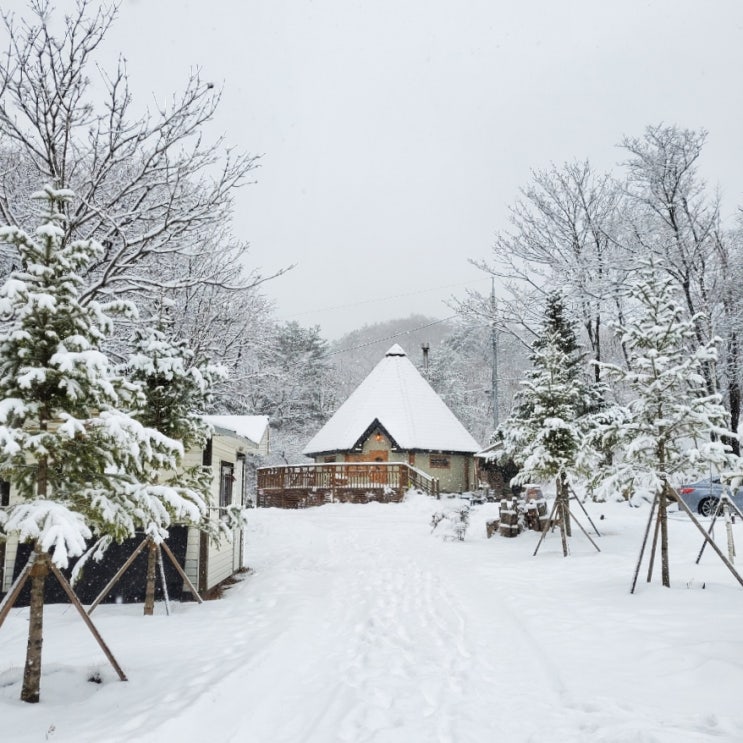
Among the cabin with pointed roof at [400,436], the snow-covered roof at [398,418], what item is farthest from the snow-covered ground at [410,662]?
the snow-covered roof at [398,418]

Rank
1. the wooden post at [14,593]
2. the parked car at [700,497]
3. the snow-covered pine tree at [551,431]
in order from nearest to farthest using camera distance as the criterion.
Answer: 1. the wooden post at [14,593]
2. the snow-covered pine tree at [551,431]
3. the parked car at [700,497]

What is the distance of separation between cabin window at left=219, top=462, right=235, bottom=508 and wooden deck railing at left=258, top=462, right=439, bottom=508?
1328 cm

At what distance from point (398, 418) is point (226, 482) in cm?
1869

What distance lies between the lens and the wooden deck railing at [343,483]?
2595 cm

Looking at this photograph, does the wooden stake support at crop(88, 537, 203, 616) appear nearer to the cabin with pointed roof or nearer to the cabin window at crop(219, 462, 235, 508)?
the cabin window at crop(219, 462, 235, 508)

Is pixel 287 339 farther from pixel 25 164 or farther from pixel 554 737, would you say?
pixel 554 737

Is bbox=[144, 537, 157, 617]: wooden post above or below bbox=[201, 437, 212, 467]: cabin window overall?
below

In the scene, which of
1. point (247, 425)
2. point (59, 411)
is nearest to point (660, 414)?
point (247, 425)

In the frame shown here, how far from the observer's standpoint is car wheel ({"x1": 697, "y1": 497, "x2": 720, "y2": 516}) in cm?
1672

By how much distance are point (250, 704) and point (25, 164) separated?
13.6m

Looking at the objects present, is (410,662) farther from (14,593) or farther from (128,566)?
(128,566)

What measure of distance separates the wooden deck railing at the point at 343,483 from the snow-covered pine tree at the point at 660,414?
16.5 m

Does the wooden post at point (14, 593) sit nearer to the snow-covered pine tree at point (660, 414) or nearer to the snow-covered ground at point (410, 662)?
the snow-covered ground at point (410, 662)

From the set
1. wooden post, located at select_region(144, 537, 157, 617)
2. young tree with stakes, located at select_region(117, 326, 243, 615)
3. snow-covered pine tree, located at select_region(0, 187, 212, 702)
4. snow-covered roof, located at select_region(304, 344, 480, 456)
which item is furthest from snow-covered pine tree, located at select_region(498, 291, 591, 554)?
snow-covered roof, located at select_region(304, 344, 480, 456)
